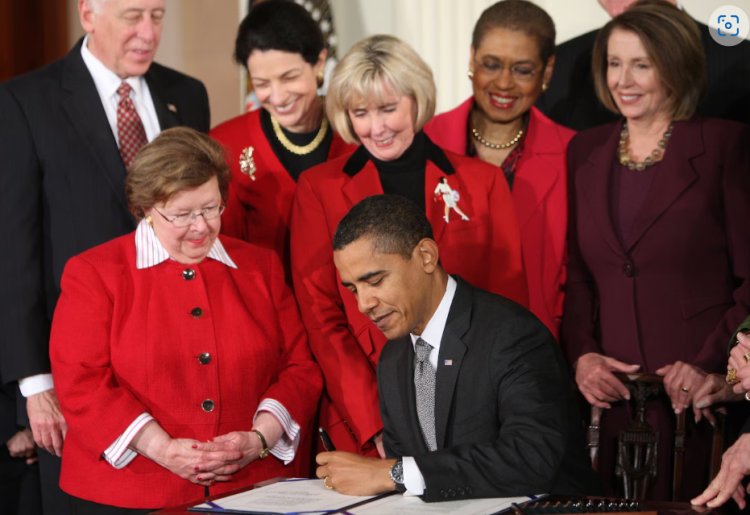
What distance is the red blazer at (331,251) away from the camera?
11.1 feet

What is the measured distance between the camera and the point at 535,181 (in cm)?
373

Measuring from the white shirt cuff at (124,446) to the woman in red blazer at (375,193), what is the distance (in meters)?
0.56

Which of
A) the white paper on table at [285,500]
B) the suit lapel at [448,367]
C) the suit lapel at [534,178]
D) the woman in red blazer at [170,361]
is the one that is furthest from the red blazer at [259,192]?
the white paper on table at [285,500]

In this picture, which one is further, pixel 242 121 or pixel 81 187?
pixel 242 121

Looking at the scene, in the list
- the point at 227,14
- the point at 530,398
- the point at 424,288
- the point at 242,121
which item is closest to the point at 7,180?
the point at 242,121

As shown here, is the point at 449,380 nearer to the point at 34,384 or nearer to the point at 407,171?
the point at 407,171

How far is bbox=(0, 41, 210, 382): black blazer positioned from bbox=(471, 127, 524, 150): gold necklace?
115cm

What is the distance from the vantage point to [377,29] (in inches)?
191

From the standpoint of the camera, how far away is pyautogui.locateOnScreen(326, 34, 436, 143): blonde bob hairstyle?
11.1ft

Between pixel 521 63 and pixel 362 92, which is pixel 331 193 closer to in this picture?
pixel 362 92

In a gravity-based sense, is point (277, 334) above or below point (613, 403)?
above

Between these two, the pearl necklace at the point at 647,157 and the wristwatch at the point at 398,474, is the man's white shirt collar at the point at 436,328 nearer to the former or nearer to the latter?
the wristwatch at the point at 398,474

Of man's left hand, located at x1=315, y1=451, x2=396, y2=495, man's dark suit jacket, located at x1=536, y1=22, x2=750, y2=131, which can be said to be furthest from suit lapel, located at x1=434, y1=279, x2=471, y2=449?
man's dark suit jacket, located at x1=536, y1=22, x2=750, y2=131

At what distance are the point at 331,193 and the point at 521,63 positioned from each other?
800 millimetres
